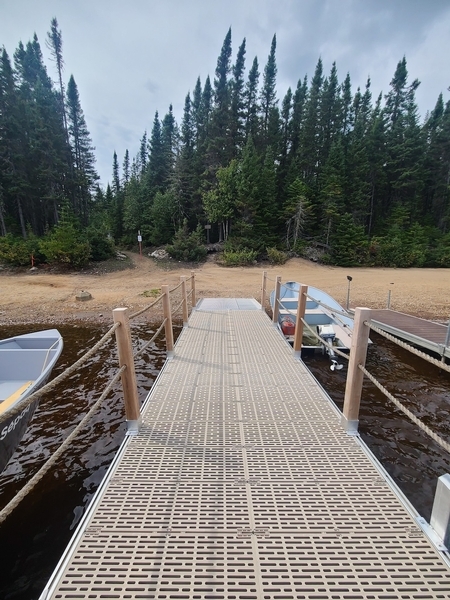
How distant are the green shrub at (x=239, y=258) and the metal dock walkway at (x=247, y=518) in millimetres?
19054

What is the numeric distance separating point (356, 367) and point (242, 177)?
23774 mm

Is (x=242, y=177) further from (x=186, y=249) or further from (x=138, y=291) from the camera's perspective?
(x=138, y=291)

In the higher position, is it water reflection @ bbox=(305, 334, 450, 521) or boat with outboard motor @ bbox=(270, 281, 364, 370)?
boat with outboard motor @ bbox=(270, 281, 364, 370)

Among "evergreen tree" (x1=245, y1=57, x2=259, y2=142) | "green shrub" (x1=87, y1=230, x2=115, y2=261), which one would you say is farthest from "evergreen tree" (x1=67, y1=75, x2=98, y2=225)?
"evergreen tree" (x1=245, y1=57, x2=259, y2=142)

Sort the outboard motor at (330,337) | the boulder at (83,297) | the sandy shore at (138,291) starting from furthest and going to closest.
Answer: the boulder at (83,297), the sandy shore at (138,291), the outboard motor at (330,337)

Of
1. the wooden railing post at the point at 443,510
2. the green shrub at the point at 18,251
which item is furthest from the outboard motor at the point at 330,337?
the green shrub at the point at 18,251

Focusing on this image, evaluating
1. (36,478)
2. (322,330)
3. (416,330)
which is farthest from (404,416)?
(36,478)

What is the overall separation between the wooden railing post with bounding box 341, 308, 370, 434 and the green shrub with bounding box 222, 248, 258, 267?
19.5 m

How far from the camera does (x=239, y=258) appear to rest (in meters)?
22.0

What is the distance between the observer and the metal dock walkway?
1479 mm

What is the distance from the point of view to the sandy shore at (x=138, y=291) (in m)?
10.3

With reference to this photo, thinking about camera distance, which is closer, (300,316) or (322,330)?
(300,316)

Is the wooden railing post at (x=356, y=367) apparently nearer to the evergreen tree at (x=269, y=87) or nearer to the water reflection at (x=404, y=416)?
the water reflection at (x=404, y=416)

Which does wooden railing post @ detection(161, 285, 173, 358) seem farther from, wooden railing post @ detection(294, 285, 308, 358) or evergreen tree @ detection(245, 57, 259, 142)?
evergreen tree @ detection(245, 57, 259, 142)
